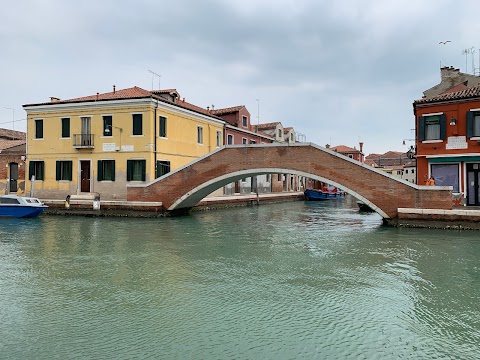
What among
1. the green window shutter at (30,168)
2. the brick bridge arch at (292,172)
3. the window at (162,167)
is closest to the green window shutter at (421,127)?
the brick bridge arch at (292,172)

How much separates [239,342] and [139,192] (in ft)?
47.7

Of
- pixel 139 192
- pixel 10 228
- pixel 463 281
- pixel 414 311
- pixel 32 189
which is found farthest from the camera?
pixel 32 189

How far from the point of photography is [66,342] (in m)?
4.88

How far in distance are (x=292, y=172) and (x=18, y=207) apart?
11985mm

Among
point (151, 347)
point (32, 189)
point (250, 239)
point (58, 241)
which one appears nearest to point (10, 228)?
point (58, 241)

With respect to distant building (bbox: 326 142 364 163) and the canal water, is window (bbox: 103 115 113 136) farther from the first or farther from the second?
distant building (bbox: 326 142 364 163)

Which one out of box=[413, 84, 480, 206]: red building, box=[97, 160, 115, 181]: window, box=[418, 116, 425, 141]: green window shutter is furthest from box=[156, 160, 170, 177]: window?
box=[418, 116, 425, 141]: green window shutter

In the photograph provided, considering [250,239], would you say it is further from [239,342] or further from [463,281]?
[239,342]

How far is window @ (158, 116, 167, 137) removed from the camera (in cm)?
2012

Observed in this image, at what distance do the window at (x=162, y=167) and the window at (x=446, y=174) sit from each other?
1205 centimetres

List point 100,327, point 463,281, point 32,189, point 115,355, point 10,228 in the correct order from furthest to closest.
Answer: point 32,189, point 10,228, point 463,281, point 100,327, point 115,355

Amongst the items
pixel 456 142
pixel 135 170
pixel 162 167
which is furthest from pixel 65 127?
pixel 456 142

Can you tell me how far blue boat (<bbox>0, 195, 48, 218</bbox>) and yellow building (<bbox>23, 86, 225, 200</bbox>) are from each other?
2.59 meters

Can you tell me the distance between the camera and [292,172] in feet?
54.6
